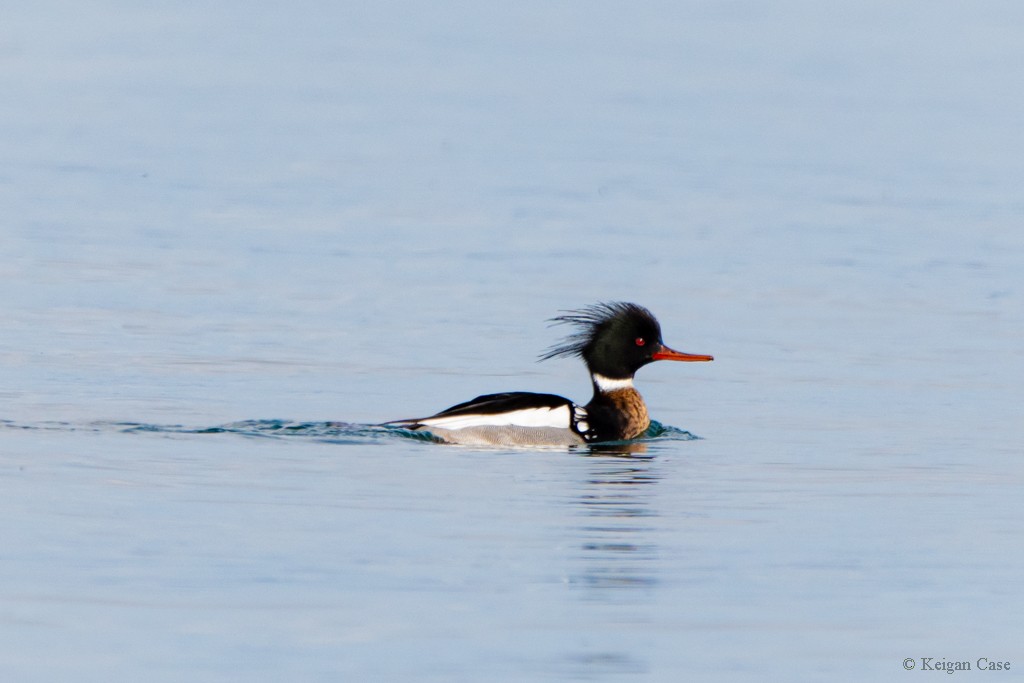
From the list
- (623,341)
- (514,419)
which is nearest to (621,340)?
(623,341)

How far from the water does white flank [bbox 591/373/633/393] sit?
1.16 ft

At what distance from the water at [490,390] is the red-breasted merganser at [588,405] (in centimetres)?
33

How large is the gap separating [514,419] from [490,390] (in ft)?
4.54

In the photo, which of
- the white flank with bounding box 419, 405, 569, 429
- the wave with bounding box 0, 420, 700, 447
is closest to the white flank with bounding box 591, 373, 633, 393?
the white flank with bounding box 419, 405, 569, 429

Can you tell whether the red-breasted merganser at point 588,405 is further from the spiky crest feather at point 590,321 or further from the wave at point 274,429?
the wave at point 274,429

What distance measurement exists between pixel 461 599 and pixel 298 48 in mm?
36384

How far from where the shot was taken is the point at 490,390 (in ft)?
44.9

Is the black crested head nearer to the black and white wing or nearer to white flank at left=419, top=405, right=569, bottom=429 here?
the black and white wing

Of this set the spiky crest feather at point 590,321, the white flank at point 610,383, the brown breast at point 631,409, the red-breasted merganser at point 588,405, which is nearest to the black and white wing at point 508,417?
the red-breasted merganser at point 588,405

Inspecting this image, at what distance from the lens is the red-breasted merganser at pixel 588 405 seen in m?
12.1

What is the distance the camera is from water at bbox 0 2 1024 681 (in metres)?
7.65

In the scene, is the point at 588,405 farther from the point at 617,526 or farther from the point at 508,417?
the point at 617,526

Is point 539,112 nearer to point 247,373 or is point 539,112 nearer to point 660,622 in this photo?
point 247,373

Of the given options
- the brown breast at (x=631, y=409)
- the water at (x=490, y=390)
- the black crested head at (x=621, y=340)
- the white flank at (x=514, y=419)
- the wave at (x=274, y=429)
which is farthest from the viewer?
the black crested head at (x=621, y=340)
